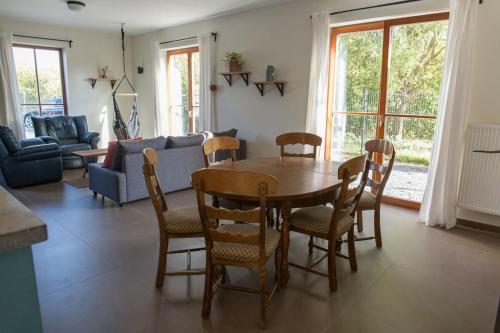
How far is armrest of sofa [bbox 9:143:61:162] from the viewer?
4.84m

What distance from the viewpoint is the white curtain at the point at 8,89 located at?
5926 mm

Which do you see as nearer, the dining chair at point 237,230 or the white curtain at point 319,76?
the dining chair at point 237,230

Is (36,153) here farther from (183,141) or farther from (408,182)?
(408,182)

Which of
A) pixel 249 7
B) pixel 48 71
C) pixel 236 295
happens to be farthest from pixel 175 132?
pixel 236 295

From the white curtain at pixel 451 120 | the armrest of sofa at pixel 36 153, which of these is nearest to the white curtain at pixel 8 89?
the armrest of sofa at pixel 36 153

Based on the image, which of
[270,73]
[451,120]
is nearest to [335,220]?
[451,120]

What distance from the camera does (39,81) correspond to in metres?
6.66

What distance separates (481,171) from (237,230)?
102 inches

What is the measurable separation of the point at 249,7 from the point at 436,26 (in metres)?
2.54

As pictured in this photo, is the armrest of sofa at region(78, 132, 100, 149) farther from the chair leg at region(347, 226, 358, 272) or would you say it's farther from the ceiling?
the chair leg at region(347, 226, 358, 272)

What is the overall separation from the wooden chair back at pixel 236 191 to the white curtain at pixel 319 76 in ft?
9.60

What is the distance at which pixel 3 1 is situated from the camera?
16.1ft

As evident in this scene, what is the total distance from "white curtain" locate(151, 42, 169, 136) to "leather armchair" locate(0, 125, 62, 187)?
2.23 m

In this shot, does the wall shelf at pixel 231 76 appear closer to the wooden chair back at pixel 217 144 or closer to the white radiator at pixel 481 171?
the wooden chair back at pixel 217 144
